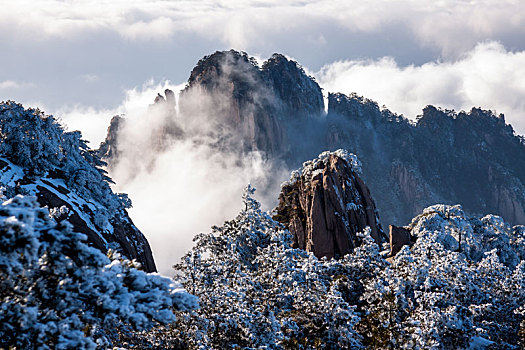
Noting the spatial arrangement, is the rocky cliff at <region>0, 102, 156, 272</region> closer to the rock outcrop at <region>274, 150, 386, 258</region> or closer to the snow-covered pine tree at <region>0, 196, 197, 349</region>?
the snow-covered pine tree at <region>0, 196, 197, 349</region>

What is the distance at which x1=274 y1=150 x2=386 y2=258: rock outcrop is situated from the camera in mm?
58938

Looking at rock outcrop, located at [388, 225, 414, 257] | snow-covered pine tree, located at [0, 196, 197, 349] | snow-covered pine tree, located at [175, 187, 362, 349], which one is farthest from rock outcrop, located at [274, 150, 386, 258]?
snow-covered pine tree, located at [0, 196, 197, 349]

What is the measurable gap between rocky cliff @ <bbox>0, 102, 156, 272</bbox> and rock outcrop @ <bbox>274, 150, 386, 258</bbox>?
26279mm

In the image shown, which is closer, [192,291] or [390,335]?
[390,335]

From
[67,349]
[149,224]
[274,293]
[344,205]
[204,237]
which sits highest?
[149,224]

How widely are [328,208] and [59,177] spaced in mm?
35050

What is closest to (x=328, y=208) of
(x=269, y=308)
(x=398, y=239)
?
(x=398, y=239)

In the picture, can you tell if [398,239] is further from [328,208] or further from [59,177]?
[59,177]

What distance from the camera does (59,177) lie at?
34781 millimetres

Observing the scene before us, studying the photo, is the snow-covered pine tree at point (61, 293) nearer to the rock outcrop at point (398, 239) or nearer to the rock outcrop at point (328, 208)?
the rock outcrop at point (328, 208)

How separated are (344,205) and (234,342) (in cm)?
4072

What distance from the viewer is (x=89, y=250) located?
10.9 meters

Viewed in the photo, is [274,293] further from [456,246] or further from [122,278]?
[456,246]

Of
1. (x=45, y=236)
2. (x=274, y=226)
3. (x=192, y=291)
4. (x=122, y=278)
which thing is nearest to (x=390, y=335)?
(x=192, y=291)
